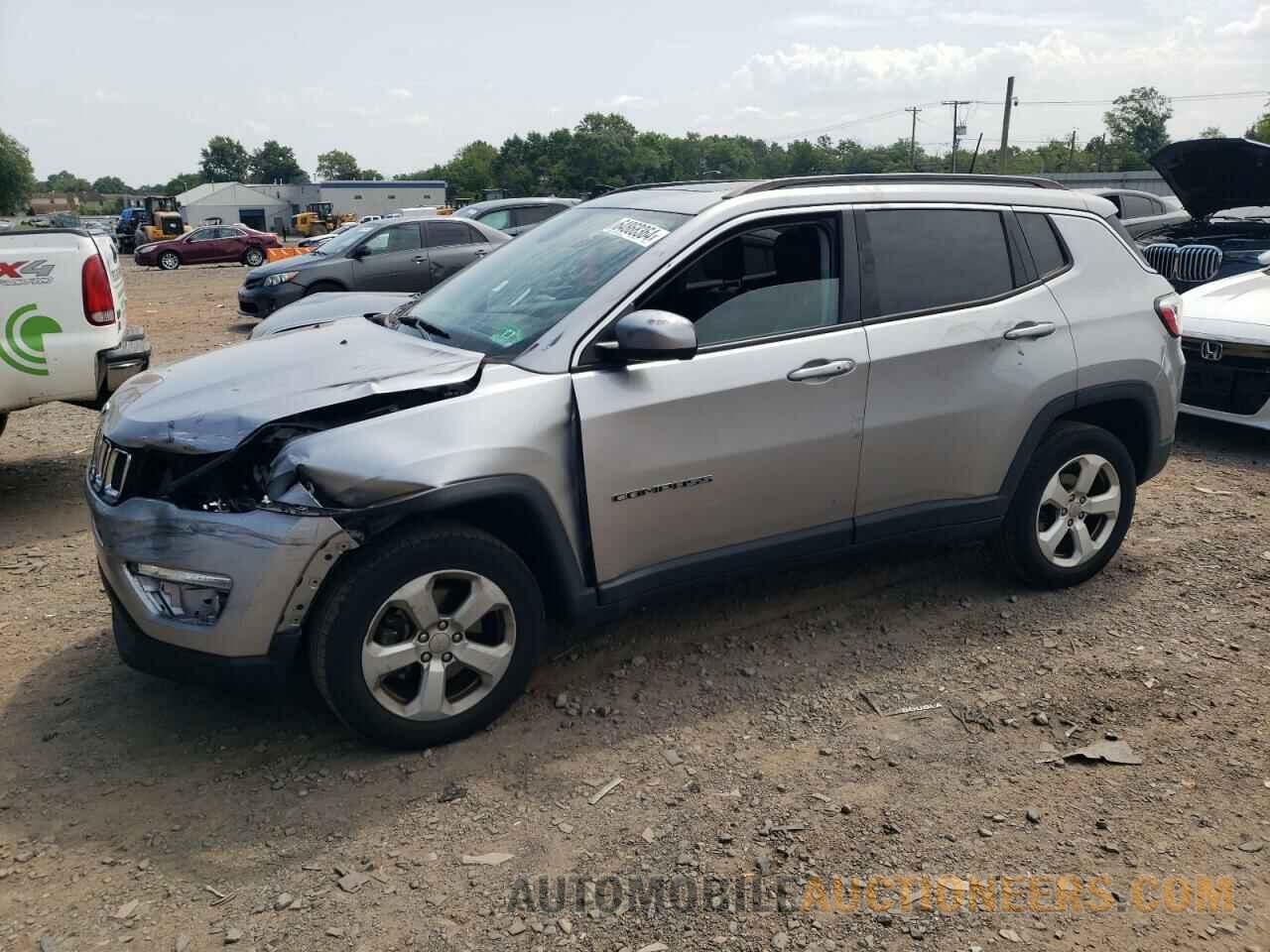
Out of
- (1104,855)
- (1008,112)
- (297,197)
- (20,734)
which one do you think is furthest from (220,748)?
(297,197)

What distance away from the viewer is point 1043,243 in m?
4.35

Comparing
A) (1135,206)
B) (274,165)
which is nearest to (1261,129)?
(1135,206)

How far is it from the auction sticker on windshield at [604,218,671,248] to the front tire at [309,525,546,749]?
1273 mm

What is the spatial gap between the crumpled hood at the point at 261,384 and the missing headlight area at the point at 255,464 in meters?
0.03

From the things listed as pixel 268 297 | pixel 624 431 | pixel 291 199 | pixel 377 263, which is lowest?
pixel 268 297

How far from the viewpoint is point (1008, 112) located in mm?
45906

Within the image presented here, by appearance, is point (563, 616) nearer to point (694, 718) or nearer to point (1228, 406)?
point (694, 718)

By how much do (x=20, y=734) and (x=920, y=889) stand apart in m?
3.02

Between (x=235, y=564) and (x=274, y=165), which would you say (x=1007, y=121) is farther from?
(x=274, y=165)

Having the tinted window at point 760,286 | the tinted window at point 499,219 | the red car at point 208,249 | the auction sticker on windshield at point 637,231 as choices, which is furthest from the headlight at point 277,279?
the red car at point 208,249

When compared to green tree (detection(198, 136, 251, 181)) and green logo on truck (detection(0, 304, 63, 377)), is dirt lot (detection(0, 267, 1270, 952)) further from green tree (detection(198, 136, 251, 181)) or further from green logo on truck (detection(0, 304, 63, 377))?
green tree (detection(198, 136, 251, 181))

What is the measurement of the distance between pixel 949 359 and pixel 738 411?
0.99 metres

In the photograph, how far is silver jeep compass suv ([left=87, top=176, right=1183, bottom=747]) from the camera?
3.10 metres

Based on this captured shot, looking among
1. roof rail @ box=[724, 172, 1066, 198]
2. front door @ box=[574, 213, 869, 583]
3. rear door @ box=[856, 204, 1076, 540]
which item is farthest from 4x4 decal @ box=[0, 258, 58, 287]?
rear door @ box=[856, 204, 1076, 540]
